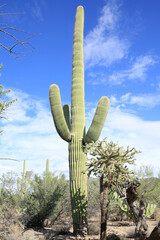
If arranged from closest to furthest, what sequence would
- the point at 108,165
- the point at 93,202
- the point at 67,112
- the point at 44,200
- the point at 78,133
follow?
the point at 108,165 < the point at 78,133 < the point at 67,112 < the point at 44,200 < the point at 93,202

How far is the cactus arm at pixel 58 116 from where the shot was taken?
10.3 m

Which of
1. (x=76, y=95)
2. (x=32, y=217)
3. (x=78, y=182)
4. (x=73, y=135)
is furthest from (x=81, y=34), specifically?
(x=32, y=217)

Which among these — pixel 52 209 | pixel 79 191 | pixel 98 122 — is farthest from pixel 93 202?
pixel 98 122

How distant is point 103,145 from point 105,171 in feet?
3.15

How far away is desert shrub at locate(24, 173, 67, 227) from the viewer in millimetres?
12844

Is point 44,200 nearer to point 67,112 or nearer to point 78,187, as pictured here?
point 78,187

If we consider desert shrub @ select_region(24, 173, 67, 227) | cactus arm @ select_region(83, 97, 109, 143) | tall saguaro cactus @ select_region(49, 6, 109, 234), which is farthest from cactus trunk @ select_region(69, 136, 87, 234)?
desert shrub @ select_region(24, 173, 67, 227)

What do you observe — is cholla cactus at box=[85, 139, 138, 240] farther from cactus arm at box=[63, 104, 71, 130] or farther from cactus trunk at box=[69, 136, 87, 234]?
cactus arm at box=[63, 104, 71, 130]

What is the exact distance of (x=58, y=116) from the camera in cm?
1027

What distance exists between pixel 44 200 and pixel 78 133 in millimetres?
5181

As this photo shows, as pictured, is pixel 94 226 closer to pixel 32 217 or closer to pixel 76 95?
pixel 32 217

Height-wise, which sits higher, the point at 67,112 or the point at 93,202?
the point at 67,112

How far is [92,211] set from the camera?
14.1 metres

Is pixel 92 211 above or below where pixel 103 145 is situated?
below
